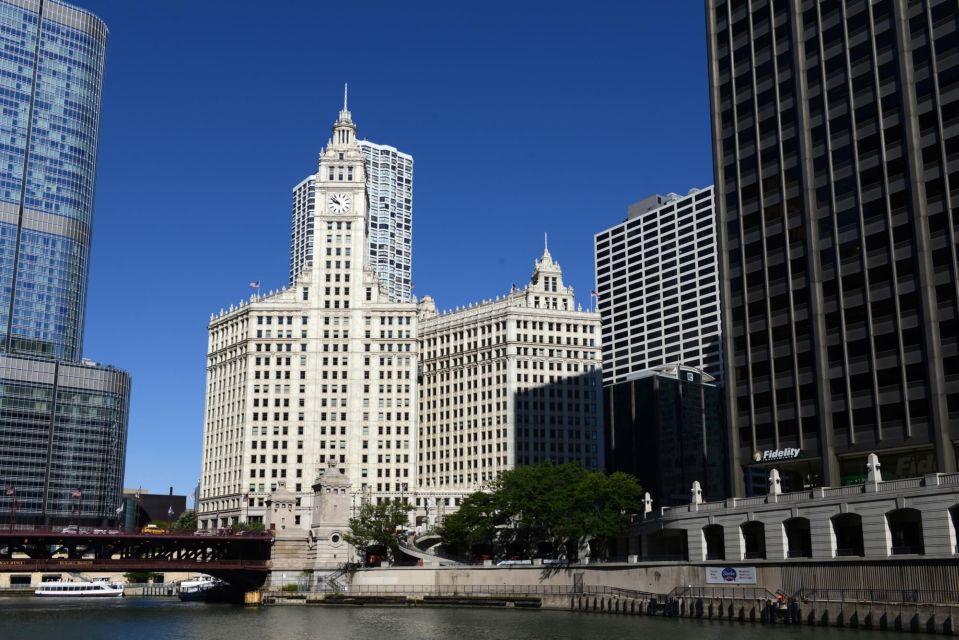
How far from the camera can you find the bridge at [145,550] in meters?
161

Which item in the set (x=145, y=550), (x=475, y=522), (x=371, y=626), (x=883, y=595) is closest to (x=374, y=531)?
(x=475, y=522)

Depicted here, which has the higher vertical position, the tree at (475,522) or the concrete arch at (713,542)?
the tree at (475,522)

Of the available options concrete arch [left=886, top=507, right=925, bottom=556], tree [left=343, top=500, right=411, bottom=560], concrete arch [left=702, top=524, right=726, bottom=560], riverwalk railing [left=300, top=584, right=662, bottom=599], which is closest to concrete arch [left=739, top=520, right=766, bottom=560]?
concrete arch [left=702, top=524, right=726, bottom=560]

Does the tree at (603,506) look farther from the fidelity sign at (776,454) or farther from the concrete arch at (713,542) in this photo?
the fidelity sign at (776,454)

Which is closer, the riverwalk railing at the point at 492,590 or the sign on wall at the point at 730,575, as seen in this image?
the sign on wall at the point at 730,575

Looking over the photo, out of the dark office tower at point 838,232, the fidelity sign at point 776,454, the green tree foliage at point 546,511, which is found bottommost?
the green tree foliage at point 546,511

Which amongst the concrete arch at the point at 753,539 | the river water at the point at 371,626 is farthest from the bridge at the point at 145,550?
the concrete arch at the point at 753,539

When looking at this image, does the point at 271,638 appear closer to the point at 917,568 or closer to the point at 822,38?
the point at 917,568

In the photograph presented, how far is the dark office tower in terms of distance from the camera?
115 meters

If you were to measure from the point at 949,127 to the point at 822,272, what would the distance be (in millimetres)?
20902

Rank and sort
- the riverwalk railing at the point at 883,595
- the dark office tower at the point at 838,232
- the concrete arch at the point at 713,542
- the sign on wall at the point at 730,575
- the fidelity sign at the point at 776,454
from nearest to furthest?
the riverwalk railing at the point at 883,595 → the sign on wall at the point at 730,575 → the dark office tower at the point at 838,232 → the concrete arch at the point at 713,542 → the fidelity sign at the point at 776,454

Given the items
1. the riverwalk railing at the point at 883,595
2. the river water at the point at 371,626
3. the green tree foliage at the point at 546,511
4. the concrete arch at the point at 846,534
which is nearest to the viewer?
the riverwalk railing at the point at 883,595

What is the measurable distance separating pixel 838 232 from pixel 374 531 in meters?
87.7

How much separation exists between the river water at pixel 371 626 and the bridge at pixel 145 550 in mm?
8408
